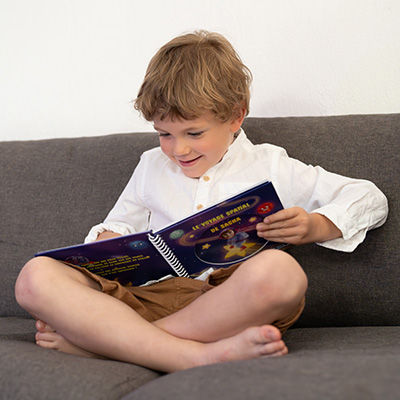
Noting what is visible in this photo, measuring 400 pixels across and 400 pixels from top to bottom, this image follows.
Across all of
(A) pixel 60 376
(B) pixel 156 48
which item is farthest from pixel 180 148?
(B) pixel 156 48

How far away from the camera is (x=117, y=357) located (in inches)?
39.4

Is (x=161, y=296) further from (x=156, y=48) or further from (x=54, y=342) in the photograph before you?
(x=156, y=48)

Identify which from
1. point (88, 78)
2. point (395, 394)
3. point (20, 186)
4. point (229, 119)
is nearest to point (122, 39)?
point (88, 78)

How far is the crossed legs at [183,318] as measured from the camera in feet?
3.12

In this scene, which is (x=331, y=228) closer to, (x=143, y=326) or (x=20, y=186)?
(x=143, y=326)

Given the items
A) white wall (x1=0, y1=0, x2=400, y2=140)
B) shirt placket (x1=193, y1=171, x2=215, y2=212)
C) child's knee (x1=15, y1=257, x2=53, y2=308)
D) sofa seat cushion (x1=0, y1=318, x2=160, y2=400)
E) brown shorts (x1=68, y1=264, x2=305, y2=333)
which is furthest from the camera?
white wall (x1=0, y1=0, x2=400, y2=140)

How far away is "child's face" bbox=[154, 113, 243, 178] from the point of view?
1264mm

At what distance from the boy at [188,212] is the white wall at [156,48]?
1.27ft

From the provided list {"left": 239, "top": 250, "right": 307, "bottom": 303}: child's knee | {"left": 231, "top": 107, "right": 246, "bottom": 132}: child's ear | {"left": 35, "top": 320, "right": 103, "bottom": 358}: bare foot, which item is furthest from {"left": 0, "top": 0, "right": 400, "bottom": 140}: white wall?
{"left": 35, "top": 320, "right": 103, "bottom": 358}: bare foot

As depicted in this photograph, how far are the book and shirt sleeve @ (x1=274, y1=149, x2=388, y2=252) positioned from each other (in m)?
0.14

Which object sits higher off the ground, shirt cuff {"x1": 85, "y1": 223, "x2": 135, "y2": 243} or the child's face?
the child's face

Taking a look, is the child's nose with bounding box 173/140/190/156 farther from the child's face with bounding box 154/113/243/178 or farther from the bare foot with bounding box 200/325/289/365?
the bare foot with bounding box 200/325/289/365

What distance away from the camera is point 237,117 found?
1.37 metres

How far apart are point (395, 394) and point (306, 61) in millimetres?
1224
